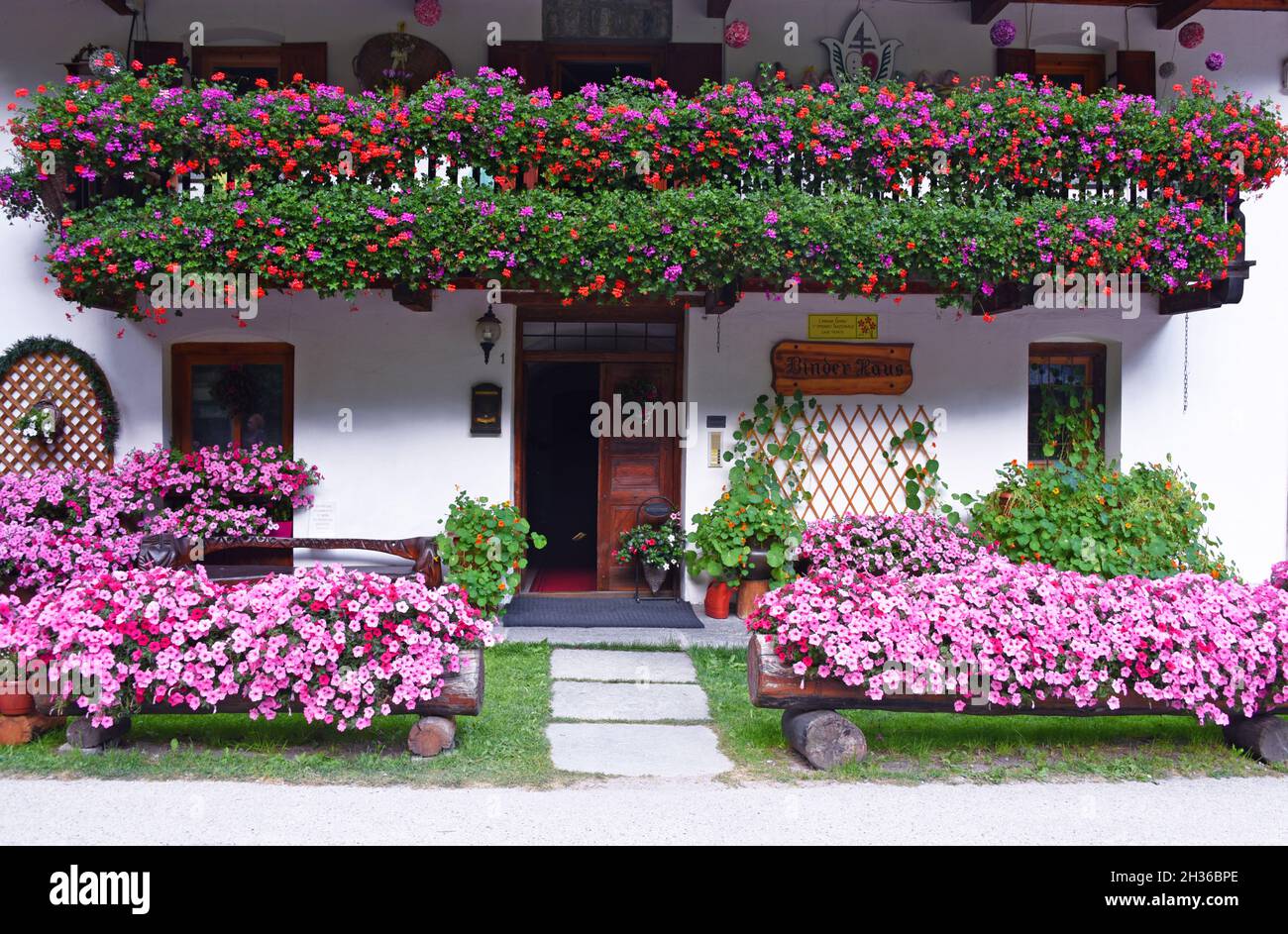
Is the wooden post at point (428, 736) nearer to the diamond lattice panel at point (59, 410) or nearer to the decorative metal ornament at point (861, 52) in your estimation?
the diamond lattice panel at point (59, 410)

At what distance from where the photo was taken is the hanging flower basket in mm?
8305

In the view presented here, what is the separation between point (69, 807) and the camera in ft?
13.5

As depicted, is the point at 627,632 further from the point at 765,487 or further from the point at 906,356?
the point at 906,356

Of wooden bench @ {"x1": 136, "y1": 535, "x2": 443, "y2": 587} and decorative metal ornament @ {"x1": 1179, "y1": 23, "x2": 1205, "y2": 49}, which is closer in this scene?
wooden bench @ {"x1": 136, "y1": 535, "x2": 443, "y2": 587}

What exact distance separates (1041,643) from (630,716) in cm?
237

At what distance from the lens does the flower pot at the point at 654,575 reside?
28.8 feet

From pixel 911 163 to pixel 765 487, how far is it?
2.86 meters

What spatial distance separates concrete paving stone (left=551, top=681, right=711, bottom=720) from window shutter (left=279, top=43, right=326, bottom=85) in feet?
18.8

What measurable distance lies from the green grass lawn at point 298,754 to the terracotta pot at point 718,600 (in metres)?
3.05

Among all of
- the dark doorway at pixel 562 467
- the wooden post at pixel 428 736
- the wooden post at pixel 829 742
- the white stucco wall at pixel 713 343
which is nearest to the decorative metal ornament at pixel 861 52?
the white stucco wall at pixel 713 343

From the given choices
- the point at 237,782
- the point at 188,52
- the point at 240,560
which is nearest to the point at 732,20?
the point at 188,52

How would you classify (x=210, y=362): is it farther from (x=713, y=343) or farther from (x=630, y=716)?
(x=630, y=716)

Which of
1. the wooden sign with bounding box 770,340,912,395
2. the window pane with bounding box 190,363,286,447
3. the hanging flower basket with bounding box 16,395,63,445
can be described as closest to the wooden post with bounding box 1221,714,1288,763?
the wooden sign with bounding box 770,340,912,395

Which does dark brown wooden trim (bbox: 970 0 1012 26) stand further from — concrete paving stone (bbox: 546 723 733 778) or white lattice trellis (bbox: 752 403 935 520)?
concrete paving stone (bbox: 546 723 733 778)
